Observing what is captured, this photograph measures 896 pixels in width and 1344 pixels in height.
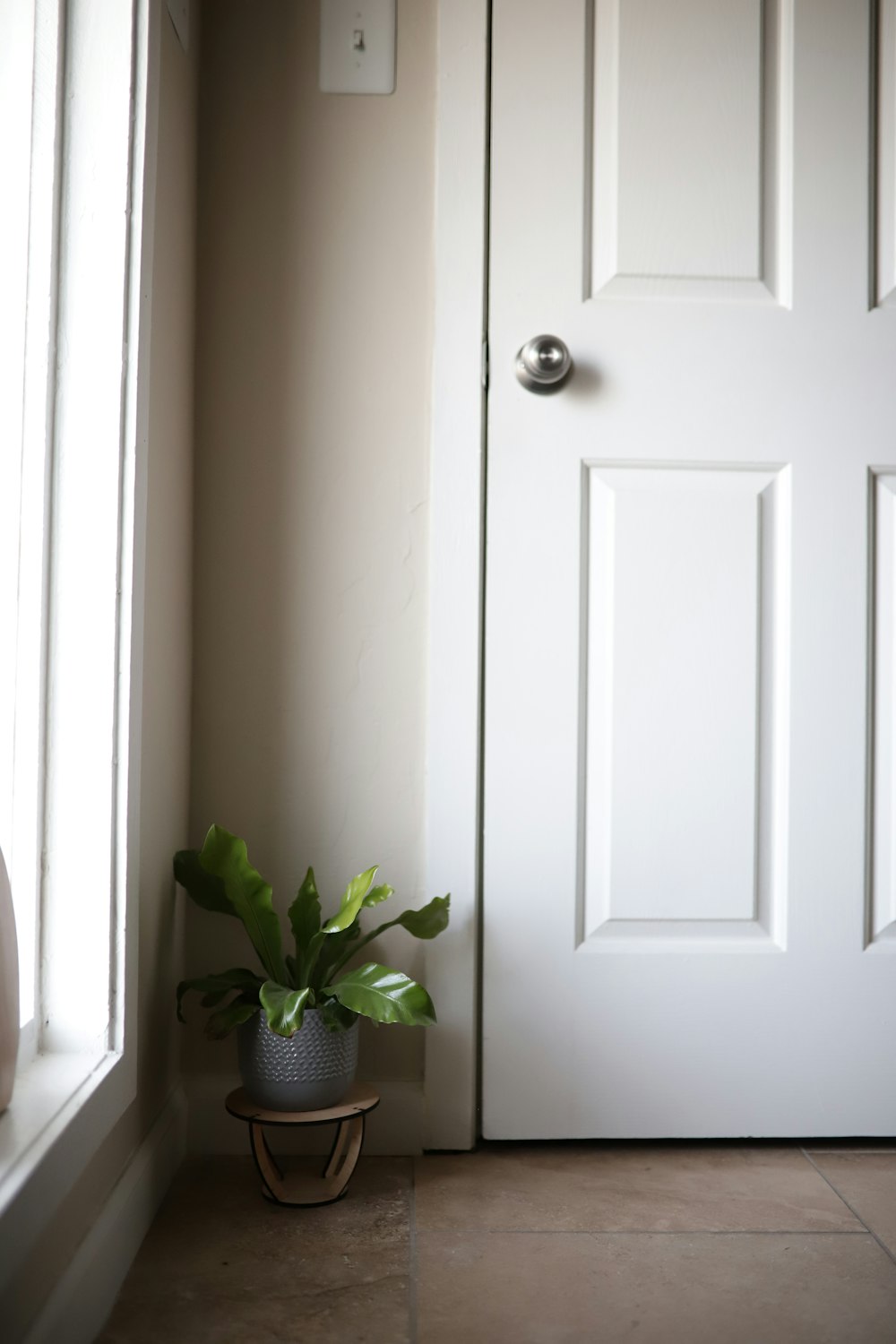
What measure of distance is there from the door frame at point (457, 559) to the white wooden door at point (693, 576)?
2 cm

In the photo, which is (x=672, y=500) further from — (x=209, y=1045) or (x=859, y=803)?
(x=209, y=1045)

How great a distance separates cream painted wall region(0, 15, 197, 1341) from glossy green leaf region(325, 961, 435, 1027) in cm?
23

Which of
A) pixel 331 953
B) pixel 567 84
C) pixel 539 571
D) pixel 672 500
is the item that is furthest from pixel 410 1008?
pixel 567 84

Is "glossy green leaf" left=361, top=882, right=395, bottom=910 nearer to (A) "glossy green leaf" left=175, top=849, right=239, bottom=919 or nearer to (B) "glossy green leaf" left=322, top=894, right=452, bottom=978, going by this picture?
(B) "glossy green leaf" left=322, top=894, right=452, bottom=978

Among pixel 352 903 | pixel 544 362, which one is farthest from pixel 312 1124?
pixel 544 362

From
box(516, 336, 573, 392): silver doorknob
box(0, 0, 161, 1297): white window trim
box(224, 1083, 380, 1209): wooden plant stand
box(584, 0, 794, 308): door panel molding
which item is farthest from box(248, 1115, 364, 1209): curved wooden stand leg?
box(584, 0, 794, 308): door panel molding

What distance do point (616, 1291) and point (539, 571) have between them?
808mm

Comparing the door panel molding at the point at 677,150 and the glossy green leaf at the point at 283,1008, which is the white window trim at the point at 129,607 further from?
the door panel molding at the point at 677,150

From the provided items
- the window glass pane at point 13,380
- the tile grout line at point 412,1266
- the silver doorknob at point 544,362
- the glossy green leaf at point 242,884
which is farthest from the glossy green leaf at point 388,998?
the silver doorknob at point 544,362

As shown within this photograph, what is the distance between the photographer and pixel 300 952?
1250mm

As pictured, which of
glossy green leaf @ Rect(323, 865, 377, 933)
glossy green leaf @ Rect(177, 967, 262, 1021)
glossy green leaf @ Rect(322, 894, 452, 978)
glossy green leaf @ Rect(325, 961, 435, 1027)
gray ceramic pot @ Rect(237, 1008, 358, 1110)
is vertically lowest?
gray ceramic pot @ Rect(237, 1008, 358, 1110)

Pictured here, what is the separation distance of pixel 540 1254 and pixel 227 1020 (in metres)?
0.41

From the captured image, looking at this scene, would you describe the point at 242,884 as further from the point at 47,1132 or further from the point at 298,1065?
the point at 47,1132

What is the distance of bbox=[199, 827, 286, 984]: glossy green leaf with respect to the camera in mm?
1200
